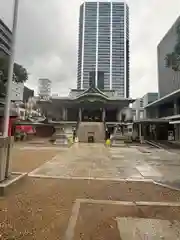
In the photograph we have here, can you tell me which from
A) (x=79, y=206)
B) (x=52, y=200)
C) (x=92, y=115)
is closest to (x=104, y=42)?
(x=92, y=115)

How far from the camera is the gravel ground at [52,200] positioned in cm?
326

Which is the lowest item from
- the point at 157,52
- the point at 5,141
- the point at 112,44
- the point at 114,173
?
the point at 114,173

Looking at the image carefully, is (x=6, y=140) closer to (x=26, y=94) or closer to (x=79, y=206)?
(x=79, y=206)

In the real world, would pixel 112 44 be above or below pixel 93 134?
above

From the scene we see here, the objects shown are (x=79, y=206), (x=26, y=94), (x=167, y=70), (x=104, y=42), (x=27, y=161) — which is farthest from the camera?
(x=104, y=42)

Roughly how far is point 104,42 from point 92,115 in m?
34.0

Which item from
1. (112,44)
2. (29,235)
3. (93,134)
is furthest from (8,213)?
(112,44)

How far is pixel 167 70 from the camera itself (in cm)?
4338

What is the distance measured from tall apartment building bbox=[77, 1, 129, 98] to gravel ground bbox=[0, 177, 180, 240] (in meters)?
59.4

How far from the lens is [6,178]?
5.61m

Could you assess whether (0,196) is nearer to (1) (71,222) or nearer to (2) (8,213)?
(2) (8,213)

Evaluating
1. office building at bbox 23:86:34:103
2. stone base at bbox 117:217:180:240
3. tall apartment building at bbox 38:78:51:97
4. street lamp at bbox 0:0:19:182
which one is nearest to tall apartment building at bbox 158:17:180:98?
office building at bbox 23:86:34:103

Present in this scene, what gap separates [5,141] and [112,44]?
2605 inches

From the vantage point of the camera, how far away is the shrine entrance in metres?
41.1
